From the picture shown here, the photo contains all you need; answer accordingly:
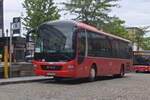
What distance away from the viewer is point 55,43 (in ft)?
59.4

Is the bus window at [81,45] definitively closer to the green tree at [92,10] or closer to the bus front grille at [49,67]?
the bus front grille at [49,67]

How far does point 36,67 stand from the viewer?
18.7 meters

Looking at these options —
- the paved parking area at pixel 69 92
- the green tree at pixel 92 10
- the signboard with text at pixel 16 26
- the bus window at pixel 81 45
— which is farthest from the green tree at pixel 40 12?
the paved parking area at pixel 69 92

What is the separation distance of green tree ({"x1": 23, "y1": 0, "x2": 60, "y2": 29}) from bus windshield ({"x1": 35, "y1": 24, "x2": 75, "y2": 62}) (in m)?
29.0

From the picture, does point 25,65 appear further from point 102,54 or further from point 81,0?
point 81,0

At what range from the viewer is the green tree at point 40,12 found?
4809 cm

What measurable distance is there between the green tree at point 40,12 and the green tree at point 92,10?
5992 mm

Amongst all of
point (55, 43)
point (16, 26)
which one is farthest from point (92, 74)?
point (16, 26)

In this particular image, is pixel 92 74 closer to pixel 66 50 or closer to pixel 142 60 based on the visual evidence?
pixel 66 50

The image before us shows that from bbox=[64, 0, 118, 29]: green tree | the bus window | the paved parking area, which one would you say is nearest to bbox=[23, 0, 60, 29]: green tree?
bbox=[64, 0, 118, 29]: green tree

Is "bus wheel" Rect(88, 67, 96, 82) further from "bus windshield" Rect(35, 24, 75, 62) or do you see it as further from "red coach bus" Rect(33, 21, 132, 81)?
"bus windshield" Rect(35, 24, 75, 62)

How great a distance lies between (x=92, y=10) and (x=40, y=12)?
9.20 meters

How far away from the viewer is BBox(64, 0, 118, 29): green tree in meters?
41.4

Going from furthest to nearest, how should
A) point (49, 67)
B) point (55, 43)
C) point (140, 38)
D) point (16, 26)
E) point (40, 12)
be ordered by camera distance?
point (140, 38)
point (40, 12)
point (16, 26)
point (49, 67)
point (55, 43)
